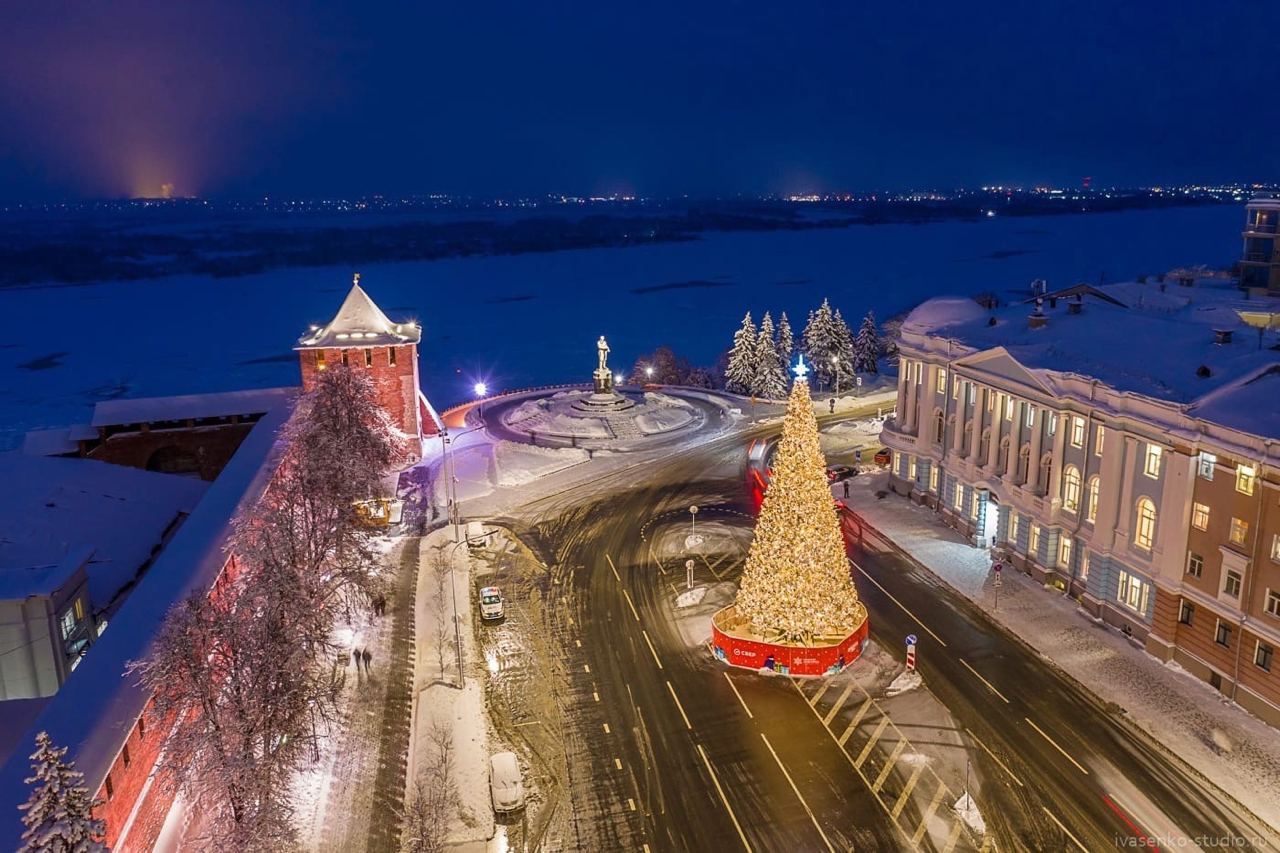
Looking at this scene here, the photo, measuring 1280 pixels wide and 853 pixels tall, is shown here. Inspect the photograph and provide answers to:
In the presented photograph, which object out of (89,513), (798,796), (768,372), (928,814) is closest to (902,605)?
(928,814)

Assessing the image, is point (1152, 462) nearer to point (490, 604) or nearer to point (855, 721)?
point (855, 721)

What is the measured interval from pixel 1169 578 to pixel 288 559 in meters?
29.3

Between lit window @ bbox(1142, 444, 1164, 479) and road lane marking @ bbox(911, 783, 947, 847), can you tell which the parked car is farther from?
lit window @ bbox(1142, 444, 1164, 479)

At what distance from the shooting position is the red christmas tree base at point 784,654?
104 feet

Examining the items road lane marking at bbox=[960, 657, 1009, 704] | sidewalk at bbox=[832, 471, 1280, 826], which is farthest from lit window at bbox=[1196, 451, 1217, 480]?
road lane marking at bbox=[960, 657, 1009, 704]

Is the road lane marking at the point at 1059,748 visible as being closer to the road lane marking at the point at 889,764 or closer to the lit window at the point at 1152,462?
the road lane marking at the point at 889,764

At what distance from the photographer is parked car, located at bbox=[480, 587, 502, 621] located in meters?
36.5

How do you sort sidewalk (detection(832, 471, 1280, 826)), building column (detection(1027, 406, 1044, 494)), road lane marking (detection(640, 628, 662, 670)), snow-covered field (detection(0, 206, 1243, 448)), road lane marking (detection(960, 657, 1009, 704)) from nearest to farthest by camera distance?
sidewalk (detection(832, 471, 1280, 826))
road lane marking (detection(960, 657, 1009, 704))
road lane marking (detection(640, 628, 662, 670))
building column (detection(1027, 406, 1044, 494))
snow-covered field (detection(0, 206, 1243, 448))

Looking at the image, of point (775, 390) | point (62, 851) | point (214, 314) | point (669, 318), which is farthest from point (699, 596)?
point (214, 314)

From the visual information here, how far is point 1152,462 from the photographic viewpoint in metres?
32.9

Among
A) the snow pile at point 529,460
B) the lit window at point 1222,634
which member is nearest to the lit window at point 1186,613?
the lit window at point 1222,634

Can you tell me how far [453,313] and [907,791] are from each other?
128 metres

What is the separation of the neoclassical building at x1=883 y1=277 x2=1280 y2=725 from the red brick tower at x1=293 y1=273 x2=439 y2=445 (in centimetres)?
3021

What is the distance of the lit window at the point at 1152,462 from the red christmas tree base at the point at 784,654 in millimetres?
11681
